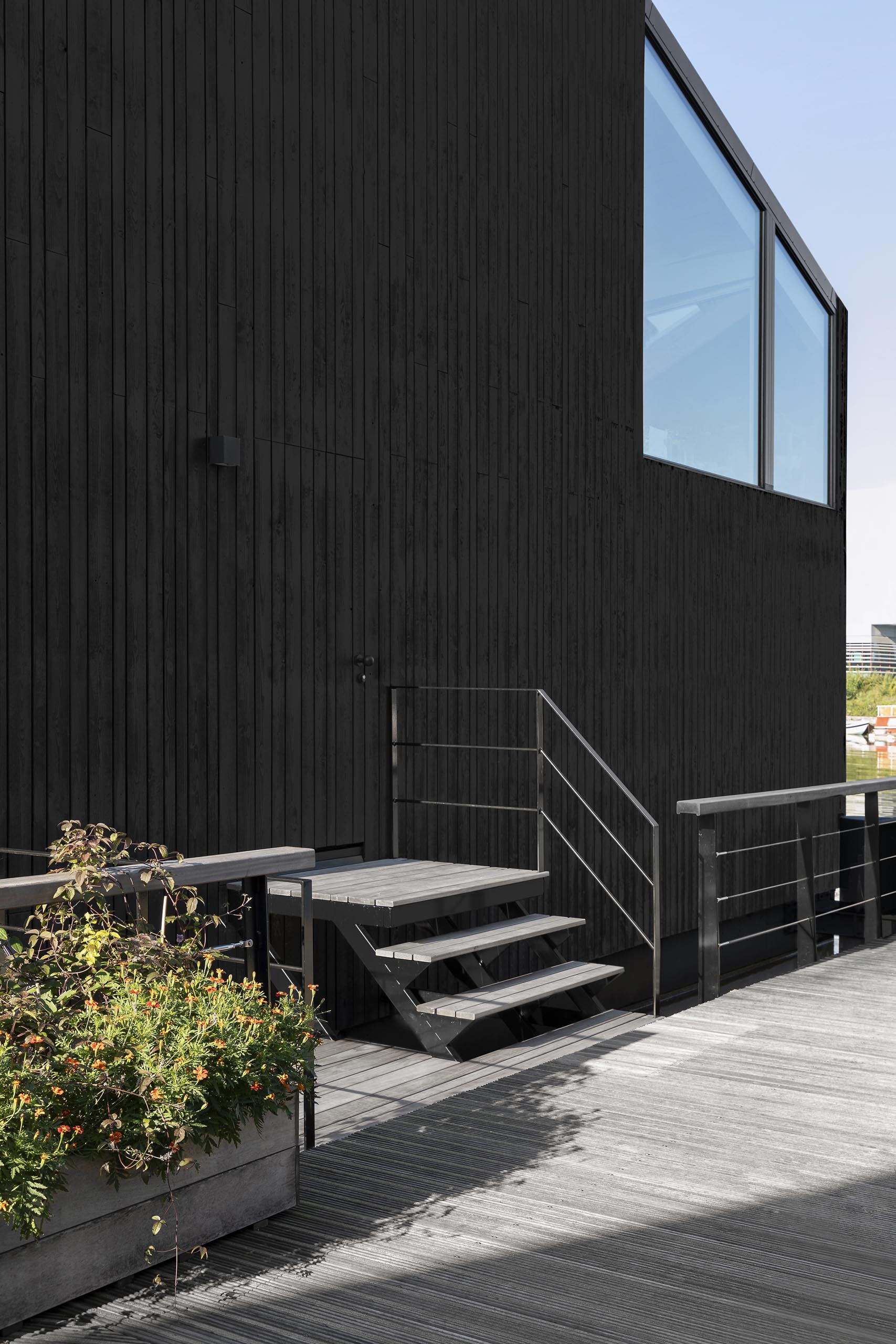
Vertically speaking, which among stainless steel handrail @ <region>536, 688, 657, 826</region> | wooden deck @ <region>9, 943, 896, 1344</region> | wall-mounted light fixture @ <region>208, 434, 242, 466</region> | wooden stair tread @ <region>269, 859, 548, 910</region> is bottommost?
wooden deck @ <region>9, 943, 896, 1344</region>

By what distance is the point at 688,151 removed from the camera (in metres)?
8.62

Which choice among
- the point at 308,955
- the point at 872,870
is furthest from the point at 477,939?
the point at 872,870

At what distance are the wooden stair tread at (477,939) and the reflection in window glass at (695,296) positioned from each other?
3775 millimetres

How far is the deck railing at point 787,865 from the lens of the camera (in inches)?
203

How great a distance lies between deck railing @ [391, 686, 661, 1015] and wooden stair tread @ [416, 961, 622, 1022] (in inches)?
13.3

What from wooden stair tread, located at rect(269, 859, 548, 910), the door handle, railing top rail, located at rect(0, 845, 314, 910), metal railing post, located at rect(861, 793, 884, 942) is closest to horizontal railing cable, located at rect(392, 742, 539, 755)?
the door handle

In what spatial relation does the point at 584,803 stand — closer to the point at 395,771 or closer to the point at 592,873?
the point at 592,873

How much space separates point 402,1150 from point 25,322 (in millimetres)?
3095

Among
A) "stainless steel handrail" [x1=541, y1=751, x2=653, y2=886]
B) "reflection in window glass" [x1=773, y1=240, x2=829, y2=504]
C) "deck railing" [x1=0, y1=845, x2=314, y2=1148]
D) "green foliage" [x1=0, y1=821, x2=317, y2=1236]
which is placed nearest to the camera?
"green foliage" [x1=0, y1=821, x2=317, y2=1236]

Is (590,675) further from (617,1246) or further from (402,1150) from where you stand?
(617,1246)

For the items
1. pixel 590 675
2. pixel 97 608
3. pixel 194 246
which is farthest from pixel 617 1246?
pixel 590 675

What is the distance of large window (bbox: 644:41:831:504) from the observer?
327 inches

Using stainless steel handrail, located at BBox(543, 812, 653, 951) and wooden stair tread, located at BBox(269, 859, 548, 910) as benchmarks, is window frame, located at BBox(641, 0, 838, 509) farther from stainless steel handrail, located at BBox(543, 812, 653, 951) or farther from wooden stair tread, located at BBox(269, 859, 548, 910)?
wooden stair tread, located at BBox(269, 859, 548, 910)

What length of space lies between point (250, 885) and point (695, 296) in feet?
21.7
